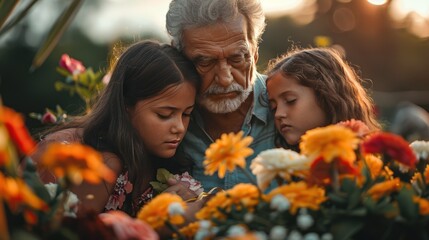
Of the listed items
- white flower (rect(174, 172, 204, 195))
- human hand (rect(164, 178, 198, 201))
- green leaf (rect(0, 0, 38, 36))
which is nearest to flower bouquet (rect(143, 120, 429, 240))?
green leaf (rect(0, 0, 38, 36))

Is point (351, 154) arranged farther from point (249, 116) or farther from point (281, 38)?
point (281, 38)

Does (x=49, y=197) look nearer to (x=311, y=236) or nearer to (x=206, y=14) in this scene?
(x=311, y=236)

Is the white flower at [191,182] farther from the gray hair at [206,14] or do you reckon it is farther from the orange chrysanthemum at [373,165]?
the orange chrysanthemum at [373,165]

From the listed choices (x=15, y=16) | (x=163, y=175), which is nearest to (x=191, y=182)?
(x=163, y=175)

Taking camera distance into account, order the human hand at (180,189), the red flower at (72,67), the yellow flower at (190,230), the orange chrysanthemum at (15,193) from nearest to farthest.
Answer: the orange chrysanthemum at (15,193) → the yellow flower at (190,230) → the human hand at (180,189) → the red flower at (72,67)

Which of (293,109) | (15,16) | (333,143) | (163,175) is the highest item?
(15,16)

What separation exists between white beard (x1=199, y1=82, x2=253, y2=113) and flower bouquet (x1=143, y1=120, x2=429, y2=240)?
1610 millimetres

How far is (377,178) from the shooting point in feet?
6.17

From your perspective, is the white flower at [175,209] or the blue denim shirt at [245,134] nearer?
the white flower at [175,209]

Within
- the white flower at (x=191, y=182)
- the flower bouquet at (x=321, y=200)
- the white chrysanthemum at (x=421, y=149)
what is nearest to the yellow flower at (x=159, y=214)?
the flower bouquet at (x=321, y=200)

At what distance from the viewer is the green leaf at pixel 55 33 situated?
1.82 m

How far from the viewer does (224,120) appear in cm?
377

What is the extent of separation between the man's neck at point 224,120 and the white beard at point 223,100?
16 cm

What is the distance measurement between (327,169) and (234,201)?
233 millimetres
